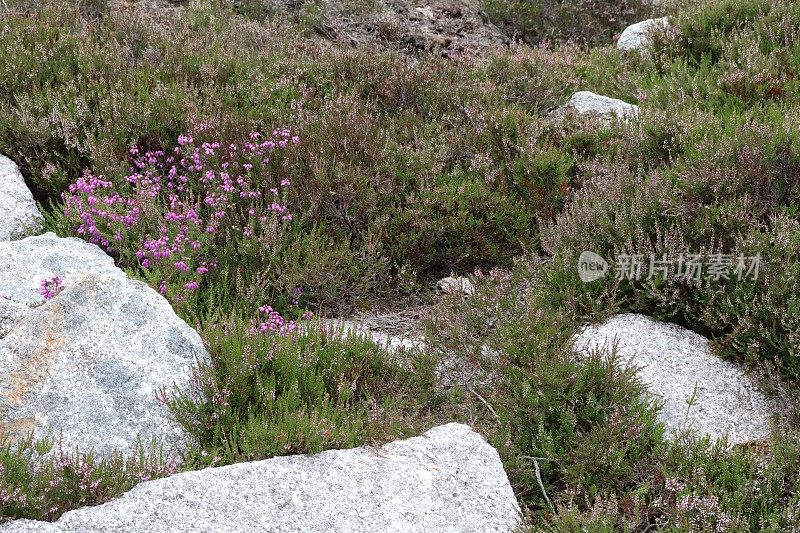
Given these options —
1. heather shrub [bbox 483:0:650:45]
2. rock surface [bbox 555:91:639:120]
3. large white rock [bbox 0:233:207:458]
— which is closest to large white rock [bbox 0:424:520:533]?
large white rock [bbox 0:233:207:458]

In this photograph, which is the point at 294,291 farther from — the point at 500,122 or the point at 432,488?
the point at 500,122

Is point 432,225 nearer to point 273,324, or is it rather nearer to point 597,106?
point 273,324

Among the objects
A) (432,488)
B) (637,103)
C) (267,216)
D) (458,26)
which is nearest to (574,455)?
(432,488)

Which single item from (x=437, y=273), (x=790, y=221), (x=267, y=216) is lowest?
(x=437, y=273)

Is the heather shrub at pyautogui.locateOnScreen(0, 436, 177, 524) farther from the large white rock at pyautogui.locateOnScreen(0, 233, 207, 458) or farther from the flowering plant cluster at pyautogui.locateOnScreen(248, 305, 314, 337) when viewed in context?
the flowering plant cluster at pyautogui.locateOnScreen(248, 305, 314, 337)

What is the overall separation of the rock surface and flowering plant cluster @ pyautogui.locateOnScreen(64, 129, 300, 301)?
265cm

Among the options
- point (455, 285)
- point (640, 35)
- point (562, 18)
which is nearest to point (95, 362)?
point (455, 285)

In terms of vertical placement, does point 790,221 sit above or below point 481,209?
above

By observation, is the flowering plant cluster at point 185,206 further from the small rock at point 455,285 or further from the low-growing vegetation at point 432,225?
the small rock at point 455,285

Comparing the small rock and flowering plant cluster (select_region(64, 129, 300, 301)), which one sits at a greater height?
flowering plant cluster (select_region(64, 129, 300, 301))

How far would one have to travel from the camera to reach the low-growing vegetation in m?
3.19

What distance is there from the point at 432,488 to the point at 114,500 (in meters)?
1.20

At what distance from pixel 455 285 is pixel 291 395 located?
5.44ft

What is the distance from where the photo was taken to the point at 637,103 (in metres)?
6.98
